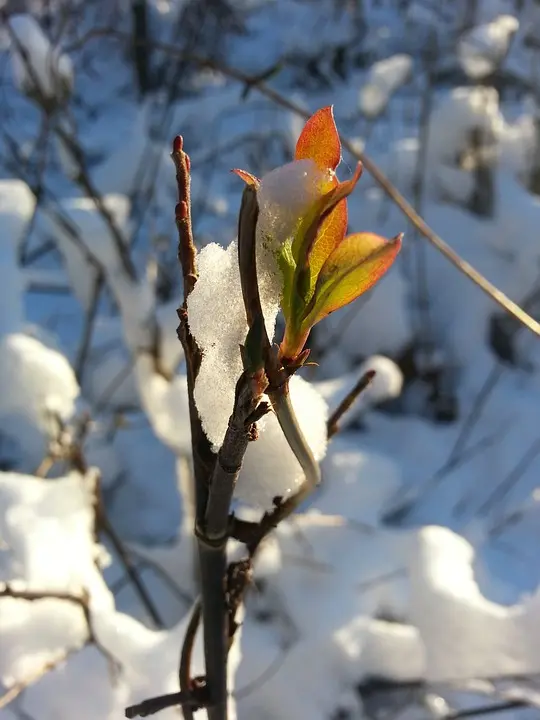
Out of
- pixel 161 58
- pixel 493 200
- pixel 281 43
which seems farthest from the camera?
pixel 281 43

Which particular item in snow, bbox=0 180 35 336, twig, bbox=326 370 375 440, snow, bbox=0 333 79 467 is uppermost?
snow, bbox=0 180 35 336

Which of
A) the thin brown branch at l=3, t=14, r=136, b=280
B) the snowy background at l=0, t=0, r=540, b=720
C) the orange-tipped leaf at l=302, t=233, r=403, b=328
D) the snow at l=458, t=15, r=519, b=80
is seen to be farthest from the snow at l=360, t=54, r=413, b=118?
the orange-tipped leaf at l=302, t=233, r=403, b=328

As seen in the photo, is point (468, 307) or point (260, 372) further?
point (468, 307)

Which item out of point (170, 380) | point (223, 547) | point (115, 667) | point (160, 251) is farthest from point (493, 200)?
point (223, 547)

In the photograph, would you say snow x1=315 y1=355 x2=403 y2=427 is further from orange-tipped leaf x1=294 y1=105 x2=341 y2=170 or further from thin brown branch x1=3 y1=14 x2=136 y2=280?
orange-tipped leaf x1=294 y1=105 x2=341 y2=170

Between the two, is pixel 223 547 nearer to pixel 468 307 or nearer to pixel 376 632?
pixel 376 632

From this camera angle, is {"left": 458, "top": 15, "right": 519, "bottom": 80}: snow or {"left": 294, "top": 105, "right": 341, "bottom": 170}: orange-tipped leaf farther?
{"left": 458, "top": 15, "right": 519, "bottom": 80}: snow
